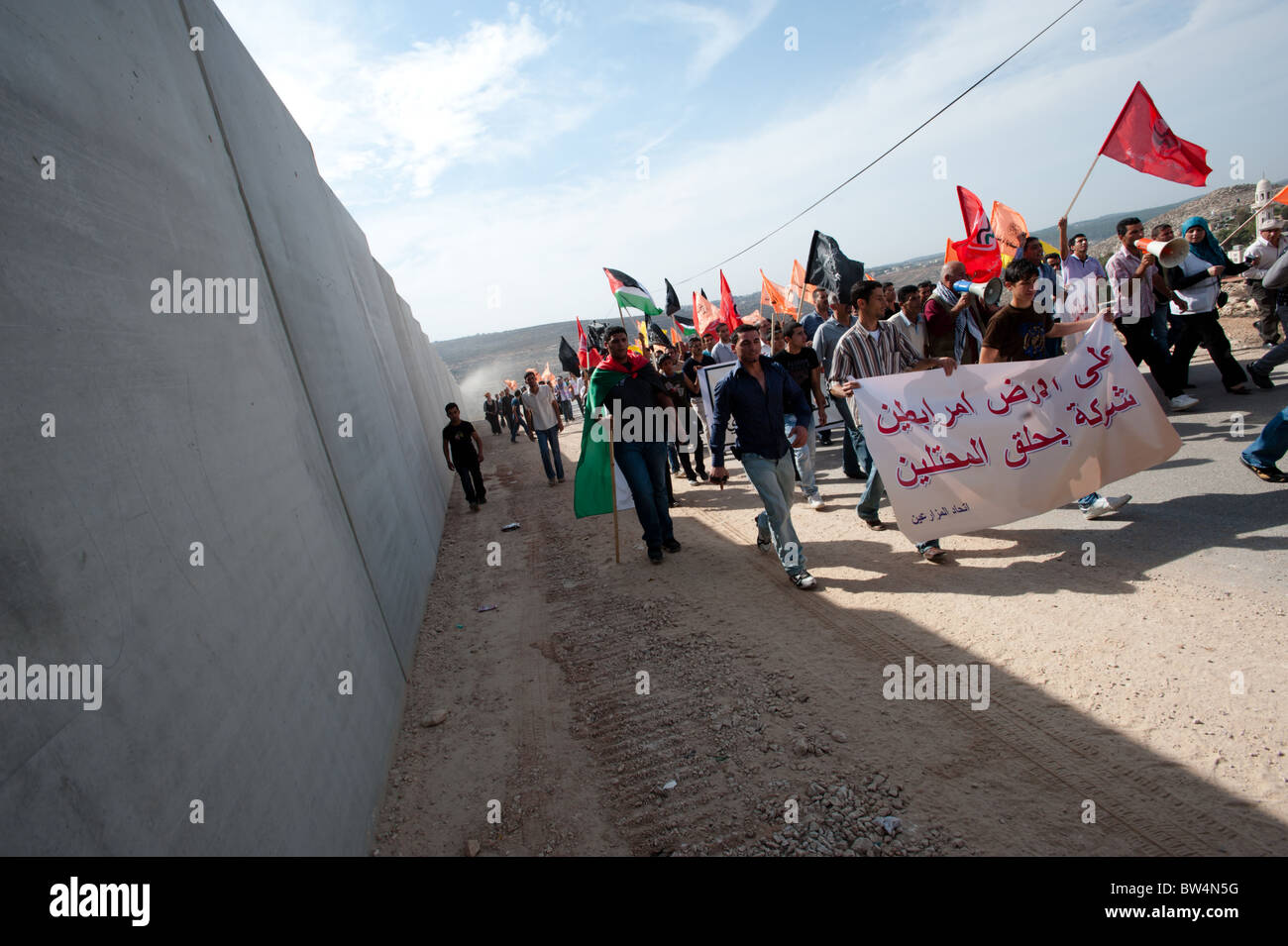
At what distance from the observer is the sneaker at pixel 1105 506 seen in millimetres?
5684

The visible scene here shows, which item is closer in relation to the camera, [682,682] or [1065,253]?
[682,682]

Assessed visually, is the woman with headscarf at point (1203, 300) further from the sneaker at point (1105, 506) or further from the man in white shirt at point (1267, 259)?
the sneaker at point (1105, 506)

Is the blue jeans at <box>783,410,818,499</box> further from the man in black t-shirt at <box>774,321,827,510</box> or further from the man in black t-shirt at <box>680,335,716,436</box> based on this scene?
the man in black t-shirt at <box>680,335,716,436</box>

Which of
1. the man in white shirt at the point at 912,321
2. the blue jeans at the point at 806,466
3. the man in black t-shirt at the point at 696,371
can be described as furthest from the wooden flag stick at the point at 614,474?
the man in white shirt at the point at 912,321

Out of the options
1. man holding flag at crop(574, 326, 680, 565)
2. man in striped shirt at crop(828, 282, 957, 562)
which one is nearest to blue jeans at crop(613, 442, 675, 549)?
man holding flag at crop(574, 326, 680, 565)

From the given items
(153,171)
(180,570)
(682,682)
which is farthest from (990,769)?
(153,171)

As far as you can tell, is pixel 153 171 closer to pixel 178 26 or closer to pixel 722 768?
pixel 178 26

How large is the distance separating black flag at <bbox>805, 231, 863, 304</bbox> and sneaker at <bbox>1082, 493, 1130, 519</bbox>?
24.8 feet

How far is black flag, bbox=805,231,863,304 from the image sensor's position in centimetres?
1267

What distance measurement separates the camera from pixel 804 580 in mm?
5559

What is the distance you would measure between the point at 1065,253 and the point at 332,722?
9.74m

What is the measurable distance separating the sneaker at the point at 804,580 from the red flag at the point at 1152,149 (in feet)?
22.6

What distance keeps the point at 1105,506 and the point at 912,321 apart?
2772 mm
